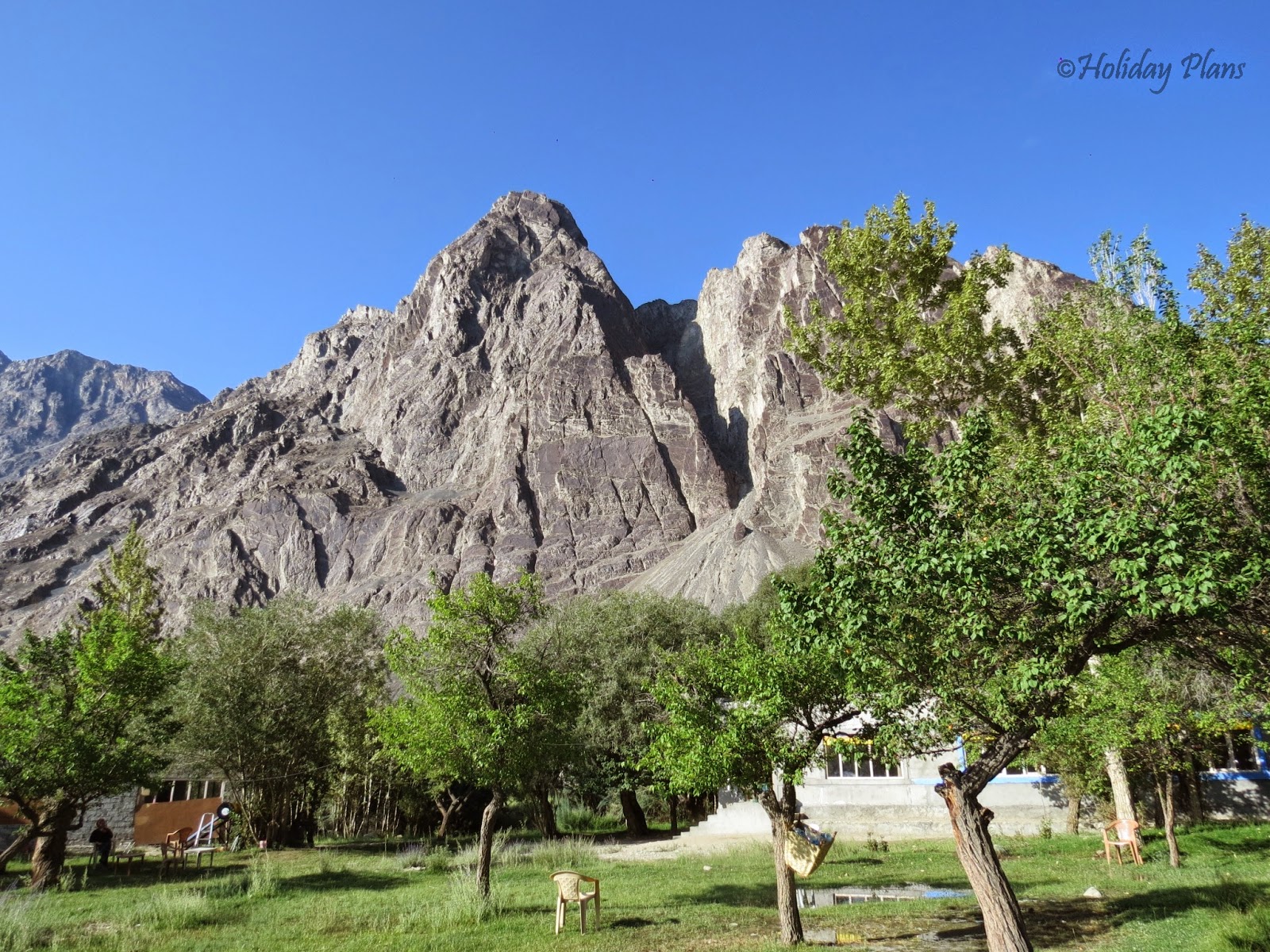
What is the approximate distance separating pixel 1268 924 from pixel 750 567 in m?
75.0

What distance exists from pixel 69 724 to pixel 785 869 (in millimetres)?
17071

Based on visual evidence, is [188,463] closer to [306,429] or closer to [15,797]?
[306,429]

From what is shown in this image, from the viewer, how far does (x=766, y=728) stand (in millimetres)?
11781

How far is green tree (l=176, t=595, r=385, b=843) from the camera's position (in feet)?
106

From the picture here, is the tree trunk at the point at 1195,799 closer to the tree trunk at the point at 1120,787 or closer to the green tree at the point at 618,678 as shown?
the tree trunk at the point at 1120,787

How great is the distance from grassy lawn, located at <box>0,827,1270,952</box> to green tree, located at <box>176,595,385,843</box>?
37.0ft

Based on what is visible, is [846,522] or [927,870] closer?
[846,522]

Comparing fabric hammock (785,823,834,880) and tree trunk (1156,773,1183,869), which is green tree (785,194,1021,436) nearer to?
tree trunk (1156,773,1183,869)

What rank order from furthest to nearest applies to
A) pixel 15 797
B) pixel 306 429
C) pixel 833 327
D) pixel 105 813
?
pixel 306 429
pixel 105 813
pixel 833 327
pixel 15 797

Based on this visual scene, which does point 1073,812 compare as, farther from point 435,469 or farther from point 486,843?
point 435,469

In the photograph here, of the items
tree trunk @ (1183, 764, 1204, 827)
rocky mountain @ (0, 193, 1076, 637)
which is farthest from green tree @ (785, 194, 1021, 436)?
rocky mountain @ (0, 193, 1076, 637)

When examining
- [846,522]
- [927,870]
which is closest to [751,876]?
[927,870]

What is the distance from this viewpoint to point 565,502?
358ft

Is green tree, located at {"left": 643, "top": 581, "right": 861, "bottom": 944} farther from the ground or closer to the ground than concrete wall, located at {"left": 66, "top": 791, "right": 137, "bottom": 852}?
farther from the ground
